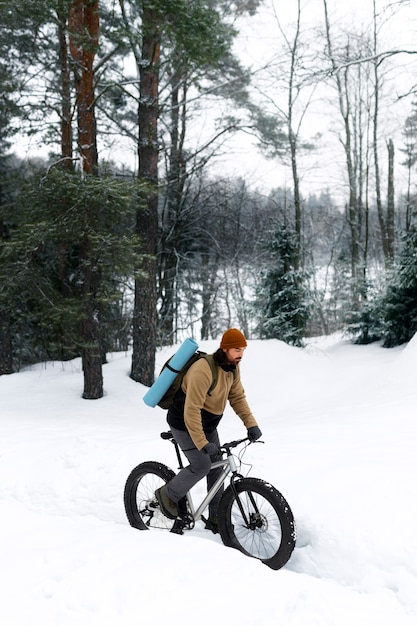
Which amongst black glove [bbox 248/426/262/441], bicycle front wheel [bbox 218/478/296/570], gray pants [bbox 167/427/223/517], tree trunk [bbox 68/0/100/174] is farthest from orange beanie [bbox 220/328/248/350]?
tree trunk [bbox 68/0/100/174]

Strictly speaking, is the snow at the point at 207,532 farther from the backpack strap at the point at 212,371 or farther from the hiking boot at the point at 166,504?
the backpack strap at the point at 212,371

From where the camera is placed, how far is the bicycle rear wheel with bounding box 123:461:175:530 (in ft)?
14.4

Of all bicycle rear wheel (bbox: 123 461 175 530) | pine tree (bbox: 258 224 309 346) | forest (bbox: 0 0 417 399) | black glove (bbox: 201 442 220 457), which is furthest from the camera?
pine tree (bbox: 258 224 309 346)

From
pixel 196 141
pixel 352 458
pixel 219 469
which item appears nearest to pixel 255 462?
pixel 352 458

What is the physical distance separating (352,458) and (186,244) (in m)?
15.1

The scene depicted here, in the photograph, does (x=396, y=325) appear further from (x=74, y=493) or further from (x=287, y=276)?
(x=74, y=493)

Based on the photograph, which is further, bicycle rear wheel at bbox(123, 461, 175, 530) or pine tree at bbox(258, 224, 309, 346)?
pine tree at bbox(258, 224, 309, 346)

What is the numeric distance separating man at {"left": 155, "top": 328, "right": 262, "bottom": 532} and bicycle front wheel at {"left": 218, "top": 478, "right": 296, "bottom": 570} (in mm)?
253

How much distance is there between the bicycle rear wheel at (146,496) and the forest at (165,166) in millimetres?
4916

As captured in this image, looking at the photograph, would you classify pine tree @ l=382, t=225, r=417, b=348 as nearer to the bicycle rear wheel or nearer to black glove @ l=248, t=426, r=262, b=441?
black glove @ l=248, t=426, r=262, b=441

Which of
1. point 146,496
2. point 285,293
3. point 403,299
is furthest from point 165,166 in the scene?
point 146,496

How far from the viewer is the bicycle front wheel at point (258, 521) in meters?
3.63

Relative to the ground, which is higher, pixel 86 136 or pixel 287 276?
pixel 86 136

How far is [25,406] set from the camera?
377 inches
